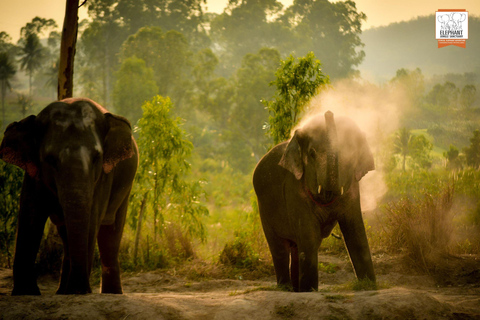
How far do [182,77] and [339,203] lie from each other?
42.0 m

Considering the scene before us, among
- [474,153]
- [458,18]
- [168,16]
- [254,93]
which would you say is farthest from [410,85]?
[168,16]

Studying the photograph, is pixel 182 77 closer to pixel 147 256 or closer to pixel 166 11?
pixel 166 11

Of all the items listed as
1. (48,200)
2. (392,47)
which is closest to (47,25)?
(392,47)

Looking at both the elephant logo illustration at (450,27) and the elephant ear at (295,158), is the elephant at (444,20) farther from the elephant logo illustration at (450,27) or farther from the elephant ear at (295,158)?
the elephant ear at (295,158)

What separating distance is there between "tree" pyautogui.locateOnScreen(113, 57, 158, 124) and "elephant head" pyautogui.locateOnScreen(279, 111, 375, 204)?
106ft

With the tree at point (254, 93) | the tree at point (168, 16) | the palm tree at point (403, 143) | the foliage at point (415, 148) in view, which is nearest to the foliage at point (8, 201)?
the foliage at point (415, 148)

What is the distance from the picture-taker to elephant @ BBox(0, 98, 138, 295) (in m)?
5.04

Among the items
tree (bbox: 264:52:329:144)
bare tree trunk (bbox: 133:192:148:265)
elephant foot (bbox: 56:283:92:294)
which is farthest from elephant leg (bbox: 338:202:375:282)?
bare tree trunk (bbox: 133:192:148:265)

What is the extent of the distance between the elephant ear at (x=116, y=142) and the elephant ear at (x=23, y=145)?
76 cm

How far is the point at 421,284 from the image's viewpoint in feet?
25.5

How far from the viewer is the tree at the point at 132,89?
37375mm

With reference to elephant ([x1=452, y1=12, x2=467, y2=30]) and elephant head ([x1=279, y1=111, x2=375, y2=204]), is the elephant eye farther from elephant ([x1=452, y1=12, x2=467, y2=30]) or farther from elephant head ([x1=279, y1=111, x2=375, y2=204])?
elephant ([x1=452, y1=12, x2=467, y2=30])

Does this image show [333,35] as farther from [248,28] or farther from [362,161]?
[362,161]

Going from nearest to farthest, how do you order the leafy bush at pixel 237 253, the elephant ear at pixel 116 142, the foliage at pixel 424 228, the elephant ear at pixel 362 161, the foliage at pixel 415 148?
the elephant ear at pixel 362 161 → the elephant ear at pixel 116 142 → the foliage at pixel 424 228 → the leafy bush at pixel 237 253 → the foliage at pixel 415 148
